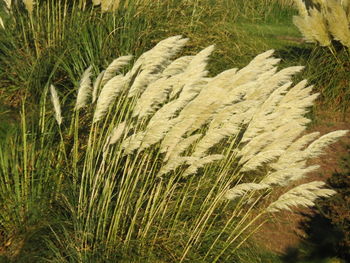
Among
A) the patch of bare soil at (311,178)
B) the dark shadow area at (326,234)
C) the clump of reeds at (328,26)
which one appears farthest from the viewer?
the clump of reeds at (328,26)

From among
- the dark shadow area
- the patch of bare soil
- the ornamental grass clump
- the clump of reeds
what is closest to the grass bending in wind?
the ornamental grass clump

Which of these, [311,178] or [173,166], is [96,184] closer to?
[173,166]

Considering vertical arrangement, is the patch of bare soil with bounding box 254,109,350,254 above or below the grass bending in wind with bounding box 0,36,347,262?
below

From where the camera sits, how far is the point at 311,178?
6926 mm

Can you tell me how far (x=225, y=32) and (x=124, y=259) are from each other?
5095 mm

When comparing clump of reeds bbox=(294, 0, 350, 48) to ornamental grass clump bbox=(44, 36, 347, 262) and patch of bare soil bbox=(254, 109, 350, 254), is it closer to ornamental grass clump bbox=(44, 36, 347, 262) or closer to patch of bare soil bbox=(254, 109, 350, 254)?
patch of bare soil bbox=(254, 109, 350, 254)

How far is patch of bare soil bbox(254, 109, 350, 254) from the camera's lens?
5.65 m

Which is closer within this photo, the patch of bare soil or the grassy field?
the grassy field

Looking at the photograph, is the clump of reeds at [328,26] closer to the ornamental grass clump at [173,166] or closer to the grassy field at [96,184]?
the grassy field at [96,184]

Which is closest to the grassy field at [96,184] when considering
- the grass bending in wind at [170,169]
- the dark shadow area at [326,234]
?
the grass bending in wind at [170,169]

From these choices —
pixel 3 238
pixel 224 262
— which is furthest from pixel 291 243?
pixel 3 238

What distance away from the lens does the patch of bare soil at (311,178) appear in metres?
5.65

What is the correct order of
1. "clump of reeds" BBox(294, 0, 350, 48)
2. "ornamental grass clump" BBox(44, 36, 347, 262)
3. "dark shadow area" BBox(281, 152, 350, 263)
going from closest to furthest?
1. "ornamental grass clump" BBox(44, 36, 347, 262)
2. "dark shadow area" BBox(281, 152, 350, 263)
3. "clump of reeds" BBox(294, 0, 350, 48)

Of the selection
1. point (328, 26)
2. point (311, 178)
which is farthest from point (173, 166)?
point (328, 26)
